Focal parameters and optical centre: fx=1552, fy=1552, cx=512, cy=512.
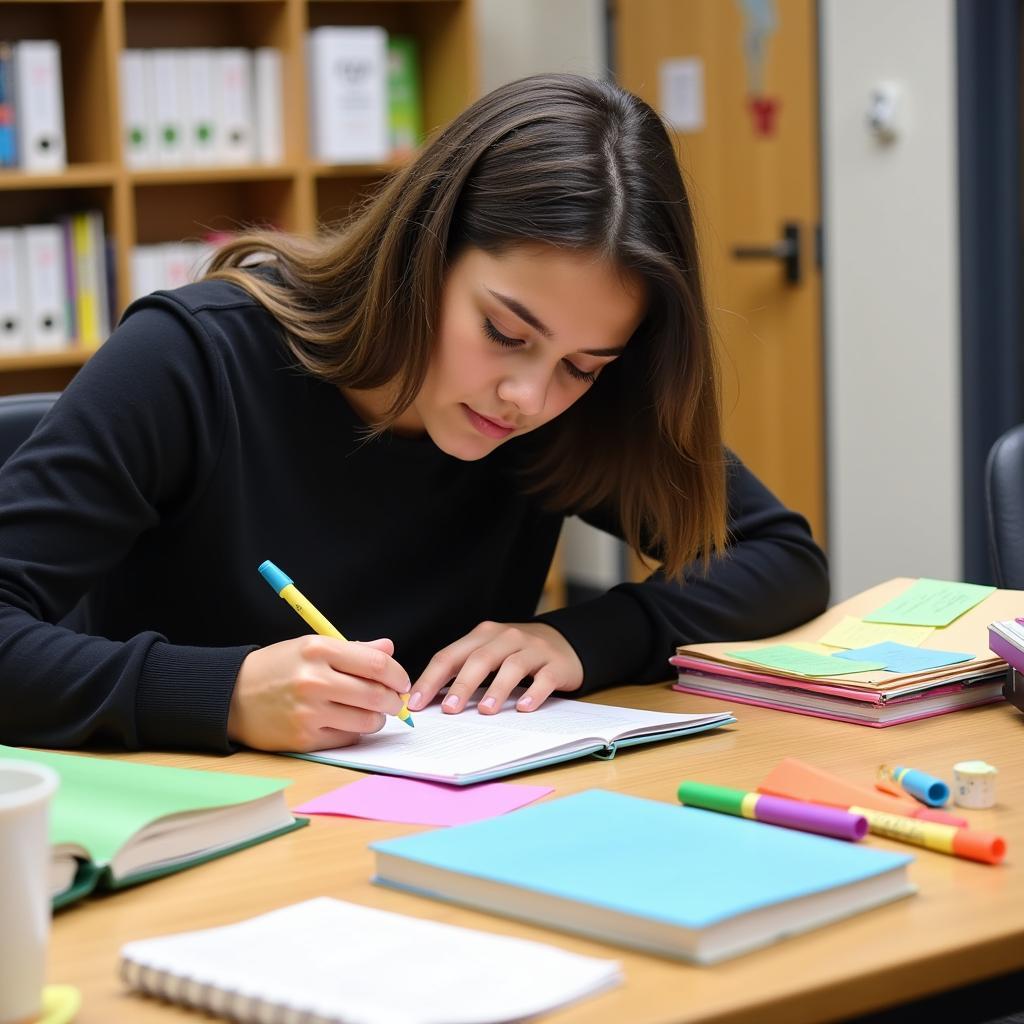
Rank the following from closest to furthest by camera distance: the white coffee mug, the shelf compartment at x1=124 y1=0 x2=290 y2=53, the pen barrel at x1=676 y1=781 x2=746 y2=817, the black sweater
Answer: the white coffee mug → the pen barrel at x1=676 y1=781 x2=746 y2=817 → the black sweater → the shelf compartment at x1=124 y1=0 x2=290 y2=53

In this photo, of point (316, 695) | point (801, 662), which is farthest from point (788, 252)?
point (316, 695)

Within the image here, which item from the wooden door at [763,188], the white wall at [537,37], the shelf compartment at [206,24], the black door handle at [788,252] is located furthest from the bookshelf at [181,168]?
the black door handle at [788,252]

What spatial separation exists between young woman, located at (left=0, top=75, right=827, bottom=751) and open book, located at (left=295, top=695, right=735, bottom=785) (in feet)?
0.09

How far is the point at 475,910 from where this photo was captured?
846 millimetres

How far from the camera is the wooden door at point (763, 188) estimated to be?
4.23 metres

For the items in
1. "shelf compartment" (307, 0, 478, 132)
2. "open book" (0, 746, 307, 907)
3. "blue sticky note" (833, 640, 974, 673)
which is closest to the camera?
"open book" (0, 746, 307, 907)

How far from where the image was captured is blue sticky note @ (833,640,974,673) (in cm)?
135

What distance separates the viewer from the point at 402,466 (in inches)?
63.8

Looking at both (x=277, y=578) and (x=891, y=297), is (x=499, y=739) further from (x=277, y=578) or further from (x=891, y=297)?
(x=891, y=297)

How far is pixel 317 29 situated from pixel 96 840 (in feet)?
11.7

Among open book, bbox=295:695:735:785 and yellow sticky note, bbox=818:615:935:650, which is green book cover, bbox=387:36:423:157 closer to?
yellow sticky note, bbox=818:615:935:650

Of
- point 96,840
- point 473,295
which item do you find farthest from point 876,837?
A: point 473,295

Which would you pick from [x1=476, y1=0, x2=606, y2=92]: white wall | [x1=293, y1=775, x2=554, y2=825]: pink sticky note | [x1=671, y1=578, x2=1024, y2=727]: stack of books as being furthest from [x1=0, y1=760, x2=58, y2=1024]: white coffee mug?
[x1=476, y1=0, x2=606, y2=92]: white wall

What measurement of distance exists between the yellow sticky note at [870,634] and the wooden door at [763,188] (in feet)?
8.89
